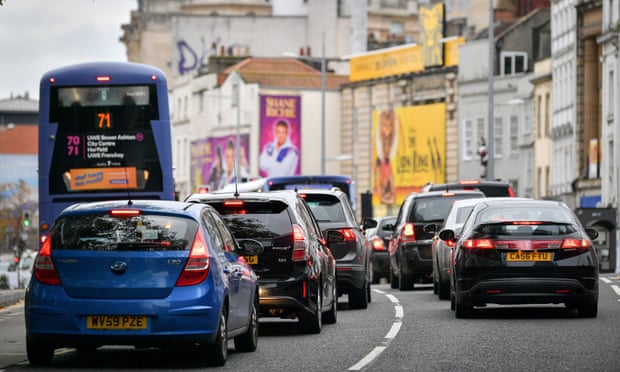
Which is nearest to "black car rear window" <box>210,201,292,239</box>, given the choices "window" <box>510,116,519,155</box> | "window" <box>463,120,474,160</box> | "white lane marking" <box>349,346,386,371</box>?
"white lane marking" <box>349,346,386,371</box>

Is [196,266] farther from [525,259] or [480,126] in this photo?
[480,126]

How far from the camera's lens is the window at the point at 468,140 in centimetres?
10288

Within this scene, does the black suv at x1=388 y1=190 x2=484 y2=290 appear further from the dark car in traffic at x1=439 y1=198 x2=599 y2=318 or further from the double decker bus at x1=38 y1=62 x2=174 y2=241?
the dark car in traffic at x1=439 y1=198 x2=599 y2=318

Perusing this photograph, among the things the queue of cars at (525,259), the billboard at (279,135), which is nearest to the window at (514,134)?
the billboard at (279,135)

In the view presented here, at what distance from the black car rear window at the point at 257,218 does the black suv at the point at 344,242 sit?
5.96 metres

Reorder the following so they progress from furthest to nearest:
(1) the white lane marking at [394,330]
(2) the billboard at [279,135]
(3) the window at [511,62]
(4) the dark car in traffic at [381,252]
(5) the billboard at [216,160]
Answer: (5) the billboard at [216,160] < (2) the billboard at [279,135] < (3) the window at [511,62] < (4) the dark car in traffic at [381,252] < (1) the white lane marking at [394,330]

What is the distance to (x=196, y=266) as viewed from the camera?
15617mm

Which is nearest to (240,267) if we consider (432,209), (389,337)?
(389,337)

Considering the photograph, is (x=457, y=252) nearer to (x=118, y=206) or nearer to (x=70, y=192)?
(x=118, y=206)

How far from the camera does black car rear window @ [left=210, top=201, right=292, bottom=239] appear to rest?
65.0ft

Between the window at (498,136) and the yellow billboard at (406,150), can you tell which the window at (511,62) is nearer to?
the window at (498,136)

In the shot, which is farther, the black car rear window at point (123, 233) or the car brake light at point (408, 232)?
the car brake light at point (408, 232)

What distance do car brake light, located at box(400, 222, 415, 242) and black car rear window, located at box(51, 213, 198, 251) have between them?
17.0 meters

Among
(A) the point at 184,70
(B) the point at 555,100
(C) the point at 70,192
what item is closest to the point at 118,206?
(C) the point at 70,192
